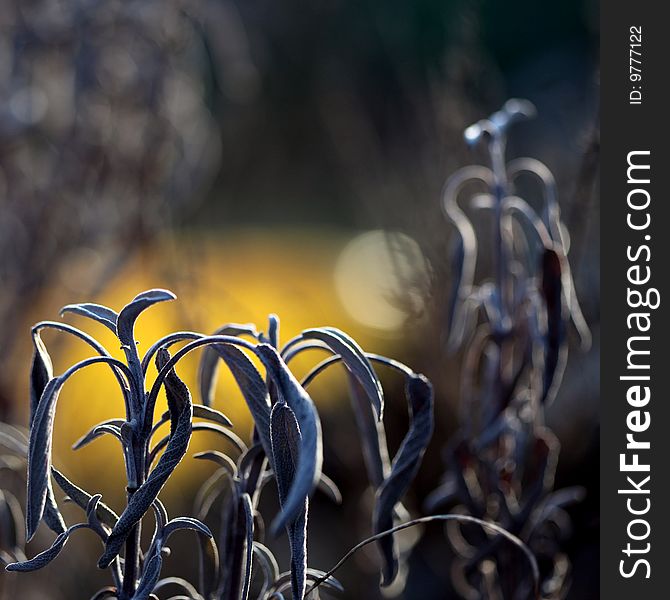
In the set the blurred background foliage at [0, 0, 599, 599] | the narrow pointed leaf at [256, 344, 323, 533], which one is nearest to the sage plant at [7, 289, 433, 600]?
the narrow pointed leaf at [256, 344, 323, 533]

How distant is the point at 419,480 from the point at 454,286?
3.37 feet

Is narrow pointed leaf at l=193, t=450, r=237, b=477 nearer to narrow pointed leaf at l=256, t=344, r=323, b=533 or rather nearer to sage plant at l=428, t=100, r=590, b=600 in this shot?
narrow pointed leaf at l=256, t=344, r=323, b=533

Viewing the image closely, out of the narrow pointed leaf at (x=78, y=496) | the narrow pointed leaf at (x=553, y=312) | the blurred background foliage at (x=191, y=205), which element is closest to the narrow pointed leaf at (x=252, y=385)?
the narrow pointed leaf at (x=78, y=496)

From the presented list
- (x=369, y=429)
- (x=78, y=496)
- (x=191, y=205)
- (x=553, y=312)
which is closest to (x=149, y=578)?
(x=78, y=496)

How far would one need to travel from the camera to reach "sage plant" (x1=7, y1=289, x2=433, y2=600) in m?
0.42

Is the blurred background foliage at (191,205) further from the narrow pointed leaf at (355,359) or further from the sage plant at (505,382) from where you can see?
the narrow pointed leaf at (355,359)

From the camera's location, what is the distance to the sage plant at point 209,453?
42 centimetres

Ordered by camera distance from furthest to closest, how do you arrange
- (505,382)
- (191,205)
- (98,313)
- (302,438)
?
(191,205), (505,382), (98,313), (302,438)

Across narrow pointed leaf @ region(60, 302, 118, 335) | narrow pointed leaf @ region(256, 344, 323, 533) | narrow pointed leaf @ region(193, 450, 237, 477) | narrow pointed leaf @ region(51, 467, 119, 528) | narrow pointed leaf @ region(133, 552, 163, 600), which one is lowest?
narrow pointed leaf @ region(133, 552, 163, 600)

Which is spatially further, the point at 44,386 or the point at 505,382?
the point at 505,382

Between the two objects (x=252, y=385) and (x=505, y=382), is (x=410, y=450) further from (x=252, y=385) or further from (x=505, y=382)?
(x=505, y=382)

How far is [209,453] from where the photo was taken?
21.0 inches

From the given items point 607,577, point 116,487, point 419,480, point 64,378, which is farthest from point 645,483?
point 116,487

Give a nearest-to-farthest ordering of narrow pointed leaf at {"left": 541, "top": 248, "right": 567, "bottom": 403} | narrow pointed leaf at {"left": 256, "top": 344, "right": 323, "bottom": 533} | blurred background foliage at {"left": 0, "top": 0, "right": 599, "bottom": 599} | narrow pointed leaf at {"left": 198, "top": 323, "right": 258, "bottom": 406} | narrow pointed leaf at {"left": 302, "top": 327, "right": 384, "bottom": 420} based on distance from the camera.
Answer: narrow pointed leaf at {"left": 256, "top": 344, "right": 323, "bottom": 533} → narrow pointed leaf at {"left": 302, "top": 327, "right": 384, "bottom": 420} → narrow pointed leaf at {"left": 198, "top": 323, "right": 258, "bottom": 406} → narrow pointed leaf at {"left": 541, "top": 248, "right": 567, "bottom": 403} → blurred background foliage at {"left": 0, "top": 0, "right": 599, "bottom": 599}
